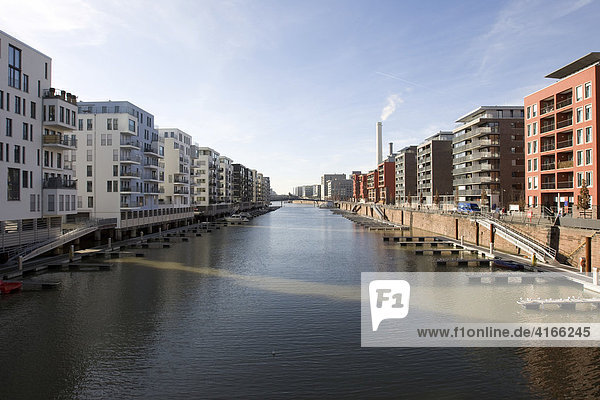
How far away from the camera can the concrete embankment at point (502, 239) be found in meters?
36.2

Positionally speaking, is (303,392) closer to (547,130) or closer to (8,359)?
(8,359)

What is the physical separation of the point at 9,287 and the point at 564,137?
64.0m

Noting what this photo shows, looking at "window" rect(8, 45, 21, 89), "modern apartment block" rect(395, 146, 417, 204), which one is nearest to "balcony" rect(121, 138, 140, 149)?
"window" rect(8, 45, 21, 89)

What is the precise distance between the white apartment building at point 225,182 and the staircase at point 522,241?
115611mm

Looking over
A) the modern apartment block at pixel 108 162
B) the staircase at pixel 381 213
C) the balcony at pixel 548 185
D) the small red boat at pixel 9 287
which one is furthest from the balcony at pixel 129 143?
the staircase at pixel 381 213

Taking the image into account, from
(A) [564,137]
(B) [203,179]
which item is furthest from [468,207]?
(B) [203,179]

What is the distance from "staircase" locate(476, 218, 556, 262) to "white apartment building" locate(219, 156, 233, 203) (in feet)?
379

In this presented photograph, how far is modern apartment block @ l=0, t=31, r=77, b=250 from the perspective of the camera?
4075cm

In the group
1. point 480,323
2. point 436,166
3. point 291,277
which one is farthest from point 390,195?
point 480,323

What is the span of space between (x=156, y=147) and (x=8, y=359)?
66720 mm

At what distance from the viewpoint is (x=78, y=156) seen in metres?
68.4

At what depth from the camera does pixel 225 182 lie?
166 m

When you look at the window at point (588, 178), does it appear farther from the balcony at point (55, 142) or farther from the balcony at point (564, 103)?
the balcony at point (55, 142)

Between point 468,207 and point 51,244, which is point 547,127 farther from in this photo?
point 51,244
